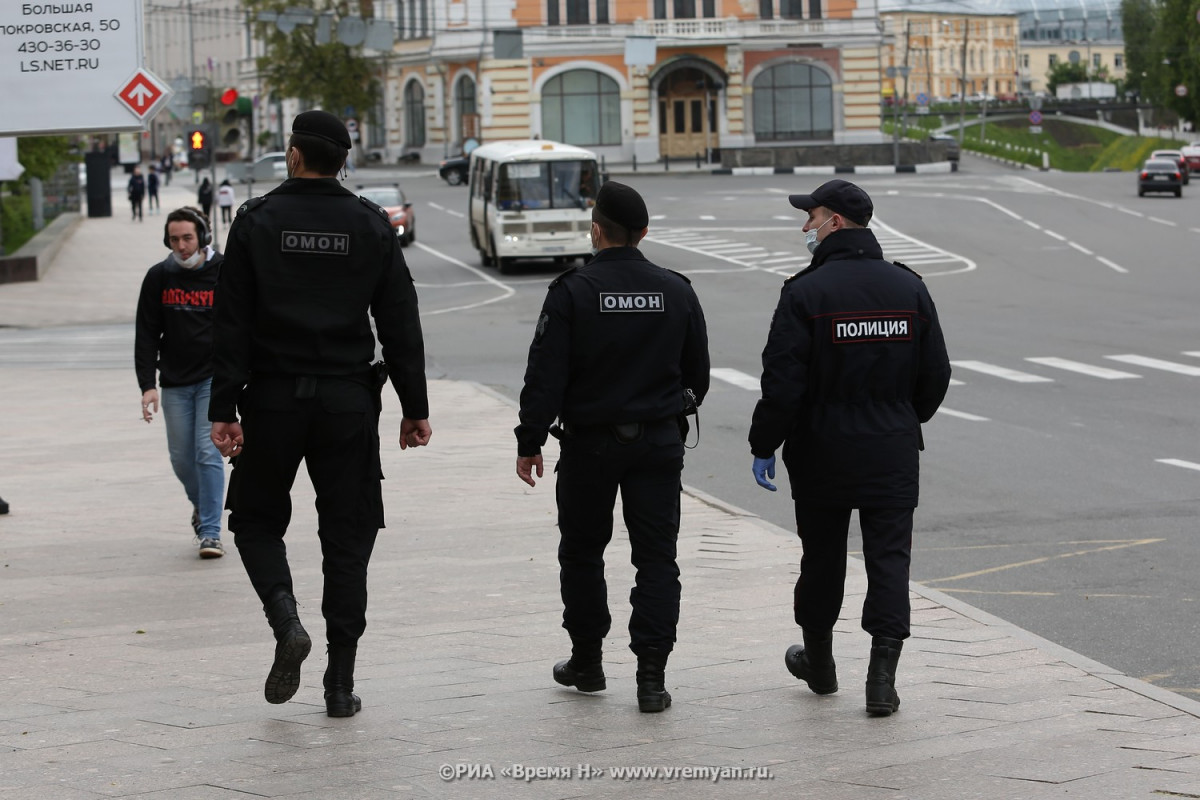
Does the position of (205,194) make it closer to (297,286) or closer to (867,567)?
(297,286)

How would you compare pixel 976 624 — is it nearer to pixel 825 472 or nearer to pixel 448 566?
pixel 825 472

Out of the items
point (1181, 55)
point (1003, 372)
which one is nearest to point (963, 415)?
point (1003, 372)

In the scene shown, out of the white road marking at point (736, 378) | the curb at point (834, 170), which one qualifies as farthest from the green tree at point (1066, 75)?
the white road marking at point (736, 378)

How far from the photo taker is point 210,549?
8.76 meters

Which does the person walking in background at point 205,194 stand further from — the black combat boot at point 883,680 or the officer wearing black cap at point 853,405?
the black combat boot at point 883,680

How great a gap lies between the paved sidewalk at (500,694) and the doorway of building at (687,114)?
66887 mm

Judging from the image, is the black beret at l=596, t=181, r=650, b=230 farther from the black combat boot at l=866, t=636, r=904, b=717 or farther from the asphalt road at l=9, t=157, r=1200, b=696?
the asphalt road at l=9, t=157, r=1200, b=696

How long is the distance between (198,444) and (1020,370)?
1184 centimetres

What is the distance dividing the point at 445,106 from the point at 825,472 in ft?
248

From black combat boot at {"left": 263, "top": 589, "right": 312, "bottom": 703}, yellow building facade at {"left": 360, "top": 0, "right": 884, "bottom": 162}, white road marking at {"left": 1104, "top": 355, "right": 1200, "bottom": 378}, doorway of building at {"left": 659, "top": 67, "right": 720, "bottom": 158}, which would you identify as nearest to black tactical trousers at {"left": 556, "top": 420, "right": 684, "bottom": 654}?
black combat boot at {"left": 263, "top": 589, "right": 312, "bottom": 703}

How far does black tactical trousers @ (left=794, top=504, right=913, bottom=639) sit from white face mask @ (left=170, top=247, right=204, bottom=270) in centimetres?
405

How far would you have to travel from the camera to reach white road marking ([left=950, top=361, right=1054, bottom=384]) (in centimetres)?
1770

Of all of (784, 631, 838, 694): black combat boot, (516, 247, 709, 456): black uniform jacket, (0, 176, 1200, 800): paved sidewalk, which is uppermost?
(516, 247, 709, 456): black uniform jacket

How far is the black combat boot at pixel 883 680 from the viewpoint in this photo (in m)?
5.52
